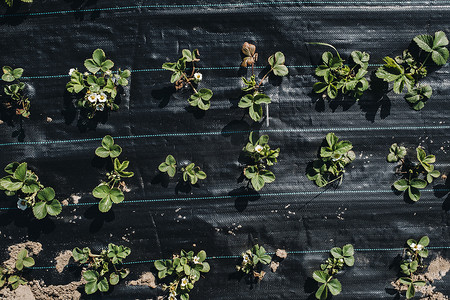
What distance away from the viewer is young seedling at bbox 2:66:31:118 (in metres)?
3.51

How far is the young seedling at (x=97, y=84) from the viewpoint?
350 centimetres

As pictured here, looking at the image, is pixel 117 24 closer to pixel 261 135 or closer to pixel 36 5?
pixel 36 5

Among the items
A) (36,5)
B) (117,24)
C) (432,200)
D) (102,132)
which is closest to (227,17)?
(117,24)

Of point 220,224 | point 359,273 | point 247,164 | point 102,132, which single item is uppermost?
point 102,132

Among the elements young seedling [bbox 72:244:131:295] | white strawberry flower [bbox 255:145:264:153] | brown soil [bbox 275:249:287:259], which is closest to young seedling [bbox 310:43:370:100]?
white strawberry flower [bbox 255:145:264:153]

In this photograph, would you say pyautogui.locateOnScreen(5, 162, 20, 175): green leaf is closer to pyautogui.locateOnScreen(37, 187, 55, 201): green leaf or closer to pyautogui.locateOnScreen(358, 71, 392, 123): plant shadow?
pyautogui.locateOnScreen(37, 187, 55, 201): green leaf

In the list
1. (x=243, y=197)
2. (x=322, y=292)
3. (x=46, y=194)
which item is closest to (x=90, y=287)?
(x=46, y=194)

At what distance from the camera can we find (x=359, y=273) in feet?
11.9

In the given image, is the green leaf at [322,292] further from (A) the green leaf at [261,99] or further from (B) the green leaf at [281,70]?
(B) the green leaf at [281,70]

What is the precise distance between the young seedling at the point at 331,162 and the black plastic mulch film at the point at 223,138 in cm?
10

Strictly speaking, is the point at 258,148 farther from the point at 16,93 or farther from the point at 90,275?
the point at 16,93

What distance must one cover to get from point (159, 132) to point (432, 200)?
289cm

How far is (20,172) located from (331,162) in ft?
10.1

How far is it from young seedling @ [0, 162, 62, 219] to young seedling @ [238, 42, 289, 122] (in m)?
2.09
